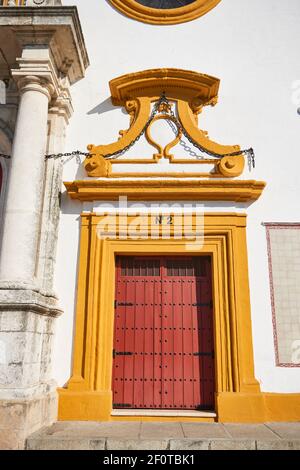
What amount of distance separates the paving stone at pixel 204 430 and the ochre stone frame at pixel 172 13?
607cm

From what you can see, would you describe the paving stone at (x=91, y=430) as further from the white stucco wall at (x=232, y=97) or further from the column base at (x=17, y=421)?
the white stucco wall at (x=232, y=97)

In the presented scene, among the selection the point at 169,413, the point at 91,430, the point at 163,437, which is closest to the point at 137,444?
the point at 163,437

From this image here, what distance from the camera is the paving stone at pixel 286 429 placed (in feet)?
15.1

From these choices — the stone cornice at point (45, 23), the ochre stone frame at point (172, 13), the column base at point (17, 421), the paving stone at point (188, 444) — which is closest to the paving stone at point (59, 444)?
the column base at point (17, 421)

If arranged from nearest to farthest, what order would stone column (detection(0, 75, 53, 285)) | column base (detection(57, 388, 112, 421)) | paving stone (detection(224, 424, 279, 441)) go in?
paving stone (detection(224, 424, 279, 441)) → stone column (detection(0, 75, 53, 285)) → column base (detection(57, 388, 112, 421))

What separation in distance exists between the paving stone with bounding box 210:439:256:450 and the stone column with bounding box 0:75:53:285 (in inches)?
106

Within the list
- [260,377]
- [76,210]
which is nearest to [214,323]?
[260,377]

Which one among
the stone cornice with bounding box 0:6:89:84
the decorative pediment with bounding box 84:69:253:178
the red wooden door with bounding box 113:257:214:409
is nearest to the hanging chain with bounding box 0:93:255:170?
the decorative pediment with bounding box 84:69:253:178

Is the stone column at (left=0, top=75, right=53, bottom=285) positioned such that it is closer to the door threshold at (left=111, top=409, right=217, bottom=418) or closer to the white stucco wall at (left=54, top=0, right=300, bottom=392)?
the white stucco wall at (left=54, top=0, right=300, bottom=392)

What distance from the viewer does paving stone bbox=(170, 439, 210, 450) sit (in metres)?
4.34

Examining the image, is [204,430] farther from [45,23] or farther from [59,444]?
[45,23]

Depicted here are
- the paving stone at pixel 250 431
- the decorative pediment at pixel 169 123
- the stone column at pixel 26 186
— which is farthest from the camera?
the decorative pediment at pixel 169 123

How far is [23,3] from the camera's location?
6297mm
